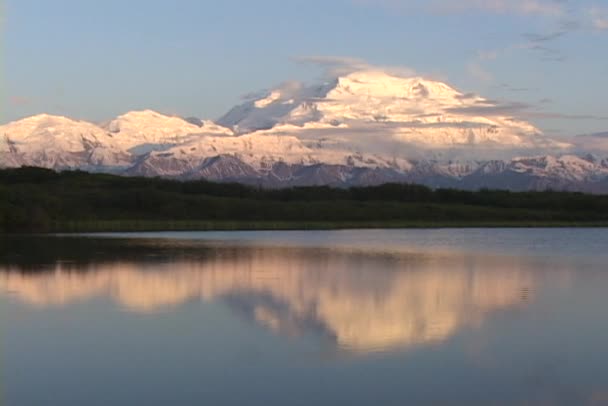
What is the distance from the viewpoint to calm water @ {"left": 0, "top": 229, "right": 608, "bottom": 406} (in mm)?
15758

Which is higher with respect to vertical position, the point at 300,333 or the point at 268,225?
the point at 300,333

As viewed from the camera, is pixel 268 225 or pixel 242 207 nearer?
pixel 268 225

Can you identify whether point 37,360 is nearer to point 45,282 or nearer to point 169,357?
point 169,357

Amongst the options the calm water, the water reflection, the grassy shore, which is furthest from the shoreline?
the calm water

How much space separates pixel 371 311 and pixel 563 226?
79.2m

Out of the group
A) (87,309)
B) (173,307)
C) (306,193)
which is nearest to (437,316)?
(173,307)

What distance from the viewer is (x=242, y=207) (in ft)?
350

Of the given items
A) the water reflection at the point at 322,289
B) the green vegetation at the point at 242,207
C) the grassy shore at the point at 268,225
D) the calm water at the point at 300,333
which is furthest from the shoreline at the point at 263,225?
the calm water at the point at 300,333

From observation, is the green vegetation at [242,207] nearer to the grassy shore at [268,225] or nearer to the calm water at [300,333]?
the grassy shore at [268,225]

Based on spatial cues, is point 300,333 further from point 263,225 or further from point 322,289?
point 263,225

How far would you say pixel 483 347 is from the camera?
1966 cm

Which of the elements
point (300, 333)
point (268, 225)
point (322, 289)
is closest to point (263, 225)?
point (268, 225)

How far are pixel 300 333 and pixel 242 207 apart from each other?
85540 millimetres

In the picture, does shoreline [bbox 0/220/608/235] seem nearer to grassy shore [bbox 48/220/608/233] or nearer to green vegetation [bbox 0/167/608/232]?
grassy shore [bbox 48/220/608/233]
